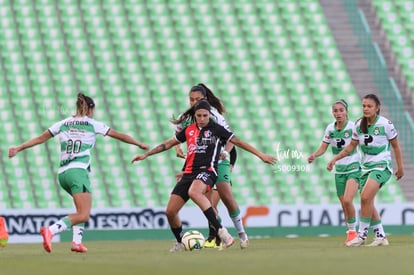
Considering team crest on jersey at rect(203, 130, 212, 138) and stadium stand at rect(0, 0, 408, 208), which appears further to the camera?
stadium stand at rect(0, 0, 408, 208)

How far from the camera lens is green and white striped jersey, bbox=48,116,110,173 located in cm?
1570

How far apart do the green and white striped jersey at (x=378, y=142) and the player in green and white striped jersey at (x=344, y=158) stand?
3.54ft

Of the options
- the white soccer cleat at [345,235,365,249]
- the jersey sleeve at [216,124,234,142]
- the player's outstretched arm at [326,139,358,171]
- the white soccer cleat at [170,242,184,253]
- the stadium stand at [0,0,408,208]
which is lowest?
the white soccer cleat at [345,235,365,249]

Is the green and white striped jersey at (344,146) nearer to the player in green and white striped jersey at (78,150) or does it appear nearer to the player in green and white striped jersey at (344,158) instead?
the player in green and white striped jersey at (344,158)

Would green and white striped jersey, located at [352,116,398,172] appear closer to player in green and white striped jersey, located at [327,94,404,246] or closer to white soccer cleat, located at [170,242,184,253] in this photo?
player in green and white striped jersey, located at [327,94,404,246]

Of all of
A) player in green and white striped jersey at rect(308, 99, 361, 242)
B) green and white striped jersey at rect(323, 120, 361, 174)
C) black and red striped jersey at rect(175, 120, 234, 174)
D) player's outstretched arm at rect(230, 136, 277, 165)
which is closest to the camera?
player's outstretched arm at rect(230, 136, 277, 165)

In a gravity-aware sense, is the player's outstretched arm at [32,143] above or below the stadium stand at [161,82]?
below

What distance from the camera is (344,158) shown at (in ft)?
58.5

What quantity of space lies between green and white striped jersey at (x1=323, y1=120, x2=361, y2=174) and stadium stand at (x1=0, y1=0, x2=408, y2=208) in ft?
25.7

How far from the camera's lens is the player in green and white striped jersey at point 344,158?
17469 millimetres

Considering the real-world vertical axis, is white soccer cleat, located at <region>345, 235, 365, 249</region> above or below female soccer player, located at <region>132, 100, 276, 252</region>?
below

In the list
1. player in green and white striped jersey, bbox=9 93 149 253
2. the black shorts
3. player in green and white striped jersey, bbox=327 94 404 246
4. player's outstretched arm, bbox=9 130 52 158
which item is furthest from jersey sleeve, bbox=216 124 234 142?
player's outstretched arm, bbox=9 130 52 158

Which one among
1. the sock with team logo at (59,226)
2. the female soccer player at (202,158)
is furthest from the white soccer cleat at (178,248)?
the sock with team logo at (59,226)

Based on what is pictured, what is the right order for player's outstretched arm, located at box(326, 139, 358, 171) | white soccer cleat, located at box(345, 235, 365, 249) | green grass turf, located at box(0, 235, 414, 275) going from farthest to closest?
player's outstretched arm, located at box(326, 139, 358, 171)
white soccer cleat, located at box(345, 235, 365, 249)
green grass turf, located at box(0, 235, 414, 275)
